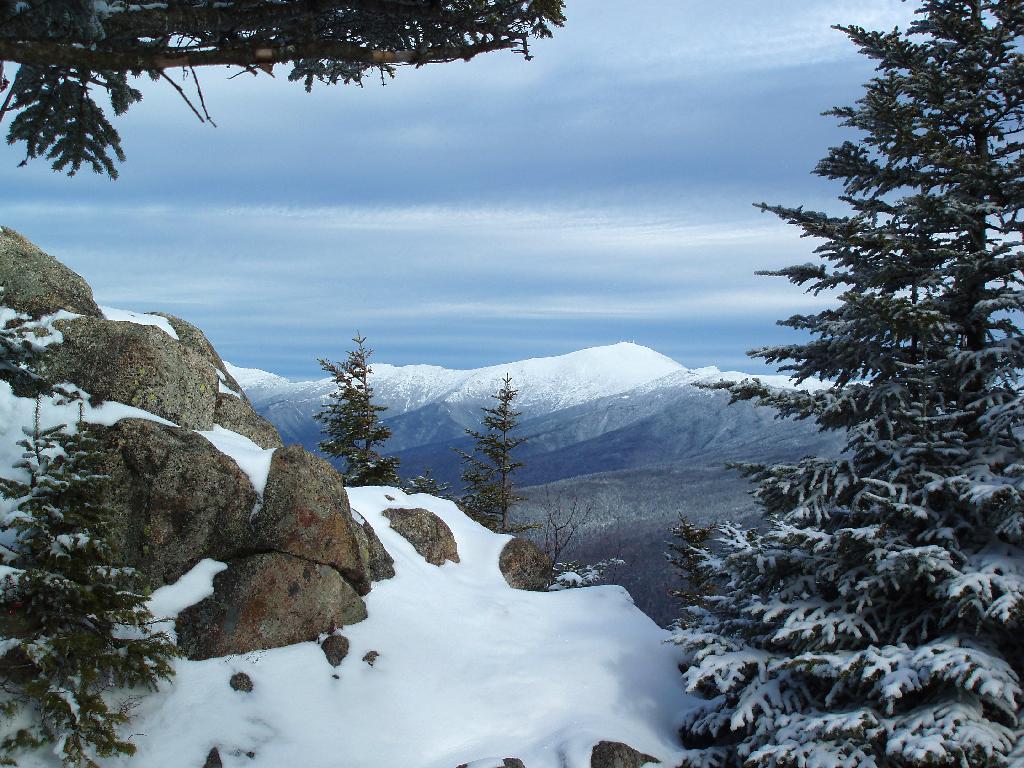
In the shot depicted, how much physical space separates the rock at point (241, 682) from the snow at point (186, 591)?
146cm

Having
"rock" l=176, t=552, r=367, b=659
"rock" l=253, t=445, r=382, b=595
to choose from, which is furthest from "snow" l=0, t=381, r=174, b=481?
"rock" l=176, t=552, r=367, b=659

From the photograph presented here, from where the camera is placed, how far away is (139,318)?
16.3 metres

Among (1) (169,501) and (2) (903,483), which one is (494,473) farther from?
(2) (903,483)

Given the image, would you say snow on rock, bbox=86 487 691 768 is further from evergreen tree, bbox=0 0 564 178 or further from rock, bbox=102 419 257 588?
evergreen tree, bbox=0 0 564 178

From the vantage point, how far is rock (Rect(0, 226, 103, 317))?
13.6 meters

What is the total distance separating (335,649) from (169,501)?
12.5ft

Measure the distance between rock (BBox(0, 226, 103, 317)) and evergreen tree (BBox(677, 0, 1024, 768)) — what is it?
13.9 m

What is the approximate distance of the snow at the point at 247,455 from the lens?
40.5 ft

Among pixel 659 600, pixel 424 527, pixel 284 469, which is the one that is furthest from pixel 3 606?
pixel 659 600

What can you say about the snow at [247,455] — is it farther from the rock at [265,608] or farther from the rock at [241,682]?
the rock at [241,682]

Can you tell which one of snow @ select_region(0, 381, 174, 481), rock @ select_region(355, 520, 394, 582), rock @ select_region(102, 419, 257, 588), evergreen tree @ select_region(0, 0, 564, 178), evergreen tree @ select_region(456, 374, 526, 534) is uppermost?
evergreen tree @ select_region(0, 0, 564, 178)

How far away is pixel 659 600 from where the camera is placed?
9775cm

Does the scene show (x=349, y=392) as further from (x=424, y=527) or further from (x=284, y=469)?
(x=284, y=469)

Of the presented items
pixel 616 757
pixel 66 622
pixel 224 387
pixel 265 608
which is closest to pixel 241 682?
pixel 265 608
